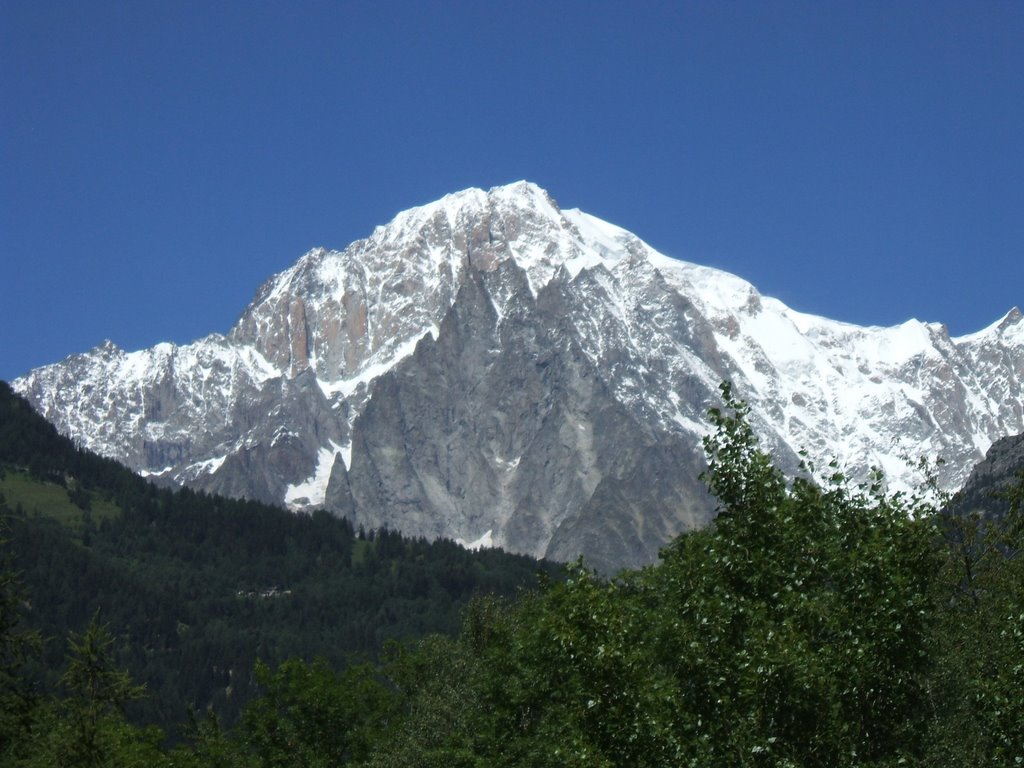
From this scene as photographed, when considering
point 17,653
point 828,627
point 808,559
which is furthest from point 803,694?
point 17,653

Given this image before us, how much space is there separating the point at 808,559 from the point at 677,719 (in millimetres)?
5661

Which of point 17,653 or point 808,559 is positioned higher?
point 808,559

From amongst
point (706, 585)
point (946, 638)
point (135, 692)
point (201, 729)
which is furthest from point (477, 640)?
point (706, 585)

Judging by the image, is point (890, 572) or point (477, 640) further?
point (477, 640)

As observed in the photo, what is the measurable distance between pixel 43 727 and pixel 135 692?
872 centimetres

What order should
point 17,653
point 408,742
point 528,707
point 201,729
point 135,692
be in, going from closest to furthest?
1. point 17,653
2. point 135,692
3. point 528,707
4. point 408,742
5. point 201,729

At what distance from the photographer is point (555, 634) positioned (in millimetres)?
37750

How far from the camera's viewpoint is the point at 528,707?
70.3 metres

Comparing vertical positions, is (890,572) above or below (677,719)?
above

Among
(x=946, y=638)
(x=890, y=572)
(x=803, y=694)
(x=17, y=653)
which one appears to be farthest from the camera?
(x=946, y=638)

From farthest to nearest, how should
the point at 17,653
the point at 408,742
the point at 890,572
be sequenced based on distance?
1. the point at 408,742
2. the point at 17,653
3. the point at 890,572

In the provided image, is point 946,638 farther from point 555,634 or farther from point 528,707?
point 528,707

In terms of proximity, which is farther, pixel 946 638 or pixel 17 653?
pixel 946 638

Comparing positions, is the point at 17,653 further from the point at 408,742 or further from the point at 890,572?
the point at 408,742
